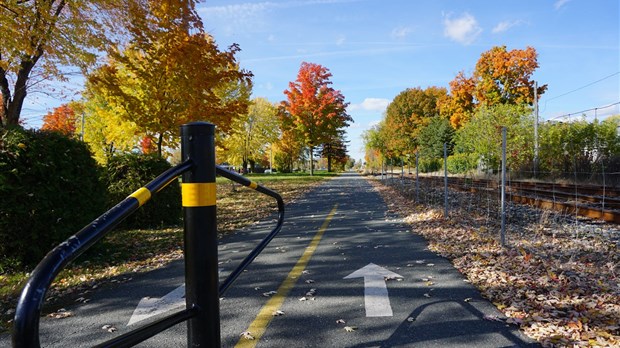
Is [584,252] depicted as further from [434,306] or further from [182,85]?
[182,85]

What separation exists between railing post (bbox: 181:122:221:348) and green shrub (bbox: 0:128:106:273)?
538cm

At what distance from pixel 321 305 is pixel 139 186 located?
24.0 ft

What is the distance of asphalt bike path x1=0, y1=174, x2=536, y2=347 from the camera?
3.47 meters

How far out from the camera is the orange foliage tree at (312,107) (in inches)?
1654

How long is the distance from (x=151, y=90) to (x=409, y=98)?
206ft

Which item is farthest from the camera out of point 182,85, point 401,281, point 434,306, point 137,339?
point 182,85

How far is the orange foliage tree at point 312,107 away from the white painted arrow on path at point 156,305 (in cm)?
3713

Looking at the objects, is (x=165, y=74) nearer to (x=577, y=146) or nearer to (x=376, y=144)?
(x=577, y=146)

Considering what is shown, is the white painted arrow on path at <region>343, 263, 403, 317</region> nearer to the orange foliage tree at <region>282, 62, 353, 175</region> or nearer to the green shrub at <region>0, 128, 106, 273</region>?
the green shrub at <region>0, 128, 106, 273</region>

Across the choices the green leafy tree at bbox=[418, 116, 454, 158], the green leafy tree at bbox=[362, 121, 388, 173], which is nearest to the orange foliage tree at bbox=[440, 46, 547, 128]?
the green leafy tree at bbox=[418, 116, 454, 158]

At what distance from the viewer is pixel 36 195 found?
5934mm

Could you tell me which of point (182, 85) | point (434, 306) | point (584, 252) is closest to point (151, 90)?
point (182, 85)

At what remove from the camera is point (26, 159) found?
19.6ft

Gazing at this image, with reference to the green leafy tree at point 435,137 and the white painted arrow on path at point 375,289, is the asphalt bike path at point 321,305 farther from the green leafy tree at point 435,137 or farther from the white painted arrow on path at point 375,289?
the green leafy tree at point 435,137
